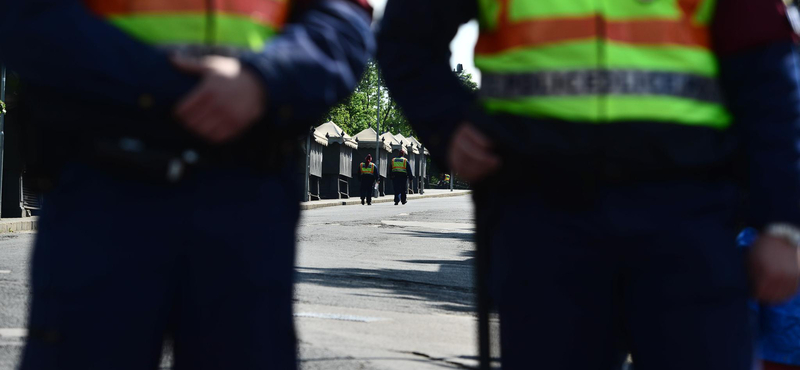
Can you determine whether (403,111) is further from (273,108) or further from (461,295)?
(461,295)

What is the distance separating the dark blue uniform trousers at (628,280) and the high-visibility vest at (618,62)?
0.14 metres

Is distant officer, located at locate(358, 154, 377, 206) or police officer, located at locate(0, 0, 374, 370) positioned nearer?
police officer, located at locate(0, 0, 374, 370)

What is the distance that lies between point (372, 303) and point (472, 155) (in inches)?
227

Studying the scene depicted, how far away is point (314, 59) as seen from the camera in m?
1.85

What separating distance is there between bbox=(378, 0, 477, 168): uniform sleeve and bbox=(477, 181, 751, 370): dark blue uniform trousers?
27cm

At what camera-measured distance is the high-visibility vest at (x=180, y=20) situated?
182 centimetres

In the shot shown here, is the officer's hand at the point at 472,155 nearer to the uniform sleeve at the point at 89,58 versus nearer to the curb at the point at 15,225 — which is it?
the uniform sleeve at the point at 89,58

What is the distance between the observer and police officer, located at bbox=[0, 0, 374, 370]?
1.75 metres

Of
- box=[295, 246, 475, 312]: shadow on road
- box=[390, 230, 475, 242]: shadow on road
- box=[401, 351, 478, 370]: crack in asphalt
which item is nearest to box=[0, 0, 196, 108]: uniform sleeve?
box=[401, 351, 478, 370]: crack in asphalt

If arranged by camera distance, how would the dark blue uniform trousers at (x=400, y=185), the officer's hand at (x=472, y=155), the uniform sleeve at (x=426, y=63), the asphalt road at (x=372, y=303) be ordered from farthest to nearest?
the dark blue uniform trousers at (x=400, y=185)
the asphalt road at (x=372, y=303)
the uniform sleeve at (x=426, y=63)
the officer's hand at (x=472, y=155)

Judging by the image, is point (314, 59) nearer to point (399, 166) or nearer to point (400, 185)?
point (399, 166)

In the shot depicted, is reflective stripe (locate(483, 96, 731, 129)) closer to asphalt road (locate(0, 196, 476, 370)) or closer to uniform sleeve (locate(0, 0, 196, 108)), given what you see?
uniform sleeve (locate(0, 0, 196, 108))

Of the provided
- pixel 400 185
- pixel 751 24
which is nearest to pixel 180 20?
pixel 751 24

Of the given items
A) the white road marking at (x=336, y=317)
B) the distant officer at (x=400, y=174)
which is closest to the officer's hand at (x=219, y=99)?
the white road marking at (x=336, y=317)
